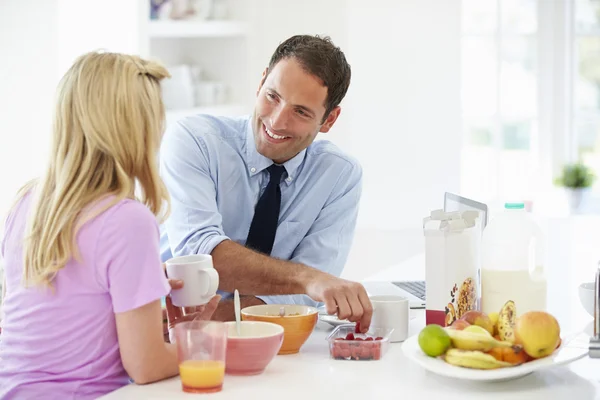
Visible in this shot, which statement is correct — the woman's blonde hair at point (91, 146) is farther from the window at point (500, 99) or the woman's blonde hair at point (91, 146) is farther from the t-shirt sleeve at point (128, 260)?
the window at point (500, 99)

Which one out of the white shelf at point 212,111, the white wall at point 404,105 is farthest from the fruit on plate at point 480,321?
the white wall at point 404,105

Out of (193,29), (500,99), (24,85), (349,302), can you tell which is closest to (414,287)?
(349,302)

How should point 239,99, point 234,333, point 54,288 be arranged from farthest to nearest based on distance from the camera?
point 239,99
point 234,333
point 54,288

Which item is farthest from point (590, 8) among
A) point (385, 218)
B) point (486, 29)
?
point (385, 218)

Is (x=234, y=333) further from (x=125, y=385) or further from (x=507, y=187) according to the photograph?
(x=507, y=187)

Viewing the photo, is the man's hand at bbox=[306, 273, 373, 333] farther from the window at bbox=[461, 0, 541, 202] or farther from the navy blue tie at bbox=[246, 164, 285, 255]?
the window at bbox=[461, 0, 541, 202]

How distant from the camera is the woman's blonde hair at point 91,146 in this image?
154 centimetres

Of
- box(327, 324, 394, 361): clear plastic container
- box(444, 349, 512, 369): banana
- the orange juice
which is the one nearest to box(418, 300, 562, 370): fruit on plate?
box(444, 349, 512, 369): banana

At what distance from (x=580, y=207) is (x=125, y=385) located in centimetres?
386

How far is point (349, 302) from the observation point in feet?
5.95

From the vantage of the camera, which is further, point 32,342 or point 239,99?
point 239,99

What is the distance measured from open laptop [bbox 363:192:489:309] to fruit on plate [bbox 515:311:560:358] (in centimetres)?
43

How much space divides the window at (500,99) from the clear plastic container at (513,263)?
318cm

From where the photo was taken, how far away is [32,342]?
5.17 ft
